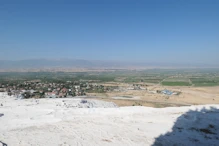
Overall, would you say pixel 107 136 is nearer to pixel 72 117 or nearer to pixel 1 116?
pixel 72 117

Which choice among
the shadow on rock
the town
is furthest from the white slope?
the town

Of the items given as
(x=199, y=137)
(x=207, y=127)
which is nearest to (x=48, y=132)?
(x=199, y=137)

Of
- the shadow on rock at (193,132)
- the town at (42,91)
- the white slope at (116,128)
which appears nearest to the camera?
the shadow on rock at (193,132)

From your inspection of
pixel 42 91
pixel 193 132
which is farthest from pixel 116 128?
pixel 42 91

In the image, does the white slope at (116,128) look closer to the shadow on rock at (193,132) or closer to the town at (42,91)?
the shadow on rock at (193,132)

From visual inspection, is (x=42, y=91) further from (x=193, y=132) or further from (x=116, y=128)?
(x=193, y=132)

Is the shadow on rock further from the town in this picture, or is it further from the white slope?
the town

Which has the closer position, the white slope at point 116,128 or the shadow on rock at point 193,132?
the shadow on rock at point 193,132

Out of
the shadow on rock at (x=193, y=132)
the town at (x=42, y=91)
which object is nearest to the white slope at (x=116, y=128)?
the shadow on rock at (x=193, y=132)
